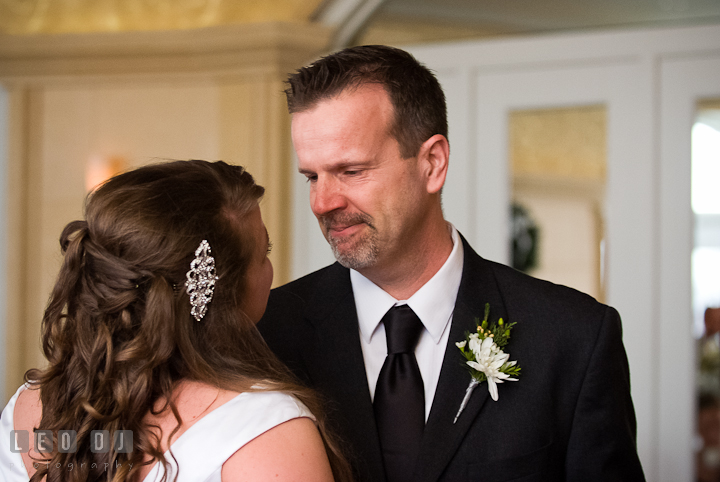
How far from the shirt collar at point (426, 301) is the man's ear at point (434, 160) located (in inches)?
8.1

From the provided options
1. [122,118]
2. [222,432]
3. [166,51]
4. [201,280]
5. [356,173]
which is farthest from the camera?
[122,118]

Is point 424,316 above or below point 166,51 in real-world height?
below

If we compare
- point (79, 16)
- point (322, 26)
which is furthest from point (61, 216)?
point (322, 26)

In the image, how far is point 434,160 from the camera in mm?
1960

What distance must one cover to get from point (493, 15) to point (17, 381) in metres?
4.03

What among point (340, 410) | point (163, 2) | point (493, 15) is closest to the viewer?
point (340, 410)

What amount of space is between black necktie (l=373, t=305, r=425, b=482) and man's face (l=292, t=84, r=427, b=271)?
0.64 feet

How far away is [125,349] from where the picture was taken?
51.0 inches

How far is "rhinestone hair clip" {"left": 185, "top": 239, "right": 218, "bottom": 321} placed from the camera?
1356 millimetres

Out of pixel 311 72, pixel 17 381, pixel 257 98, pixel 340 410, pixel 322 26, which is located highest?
pixel 322 26

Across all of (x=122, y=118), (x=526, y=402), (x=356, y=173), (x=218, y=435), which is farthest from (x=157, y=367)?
(x=122, y=118)

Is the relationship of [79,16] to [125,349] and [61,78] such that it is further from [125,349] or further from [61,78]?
[125,349]

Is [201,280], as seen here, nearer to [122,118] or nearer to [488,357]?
[488,357]

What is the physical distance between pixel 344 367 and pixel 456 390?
12.2 inches
